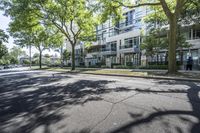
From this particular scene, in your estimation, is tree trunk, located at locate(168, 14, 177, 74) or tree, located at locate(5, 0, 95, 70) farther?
tree, located at locate(5, 0, 95, 70)

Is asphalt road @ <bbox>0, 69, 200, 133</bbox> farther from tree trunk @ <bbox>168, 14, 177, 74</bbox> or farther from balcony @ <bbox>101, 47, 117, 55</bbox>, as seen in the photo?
balcony @ <bbox>101, 47, 117, 55</bbox>

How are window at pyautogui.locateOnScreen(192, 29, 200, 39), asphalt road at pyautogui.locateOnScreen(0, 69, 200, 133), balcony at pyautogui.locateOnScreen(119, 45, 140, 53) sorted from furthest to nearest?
balcony at pyautogui.locateOnScreen(119, 45, 140, 53), window at pyautogui.locateOnScreen(192, 29, 200, 39), asphalt road at pyautogui.locateOnScreen(0, 69, 200, 133)

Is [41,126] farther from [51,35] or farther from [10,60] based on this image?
[10,60]

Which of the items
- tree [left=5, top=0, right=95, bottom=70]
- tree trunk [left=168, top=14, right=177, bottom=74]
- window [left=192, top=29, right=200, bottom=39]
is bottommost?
tree trunk [left=168, top=14, right=177, bottom=74]

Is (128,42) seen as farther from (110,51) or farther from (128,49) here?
(110,51)

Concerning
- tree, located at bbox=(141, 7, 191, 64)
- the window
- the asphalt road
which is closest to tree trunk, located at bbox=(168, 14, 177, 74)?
tree, located at bbox=(141, 7, 191, 64)

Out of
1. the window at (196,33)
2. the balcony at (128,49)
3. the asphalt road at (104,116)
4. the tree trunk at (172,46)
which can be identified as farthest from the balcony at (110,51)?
the asphalt road at (104,116)

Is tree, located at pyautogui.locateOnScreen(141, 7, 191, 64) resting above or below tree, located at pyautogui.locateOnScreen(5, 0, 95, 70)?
below

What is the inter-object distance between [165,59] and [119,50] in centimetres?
1232

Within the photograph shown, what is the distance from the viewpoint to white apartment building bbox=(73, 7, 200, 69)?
25.5 metres

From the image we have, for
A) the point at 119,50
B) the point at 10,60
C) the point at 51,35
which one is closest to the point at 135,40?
the point at 119,50

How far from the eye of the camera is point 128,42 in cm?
3666

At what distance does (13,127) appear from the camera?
3.59 m

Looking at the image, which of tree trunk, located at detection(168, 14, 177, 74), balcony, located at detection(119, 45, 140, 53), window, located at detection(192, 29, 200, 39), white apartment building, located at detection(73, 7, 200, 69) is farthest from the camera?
A: balcony, located at detection(119, 45, 140, 53)
